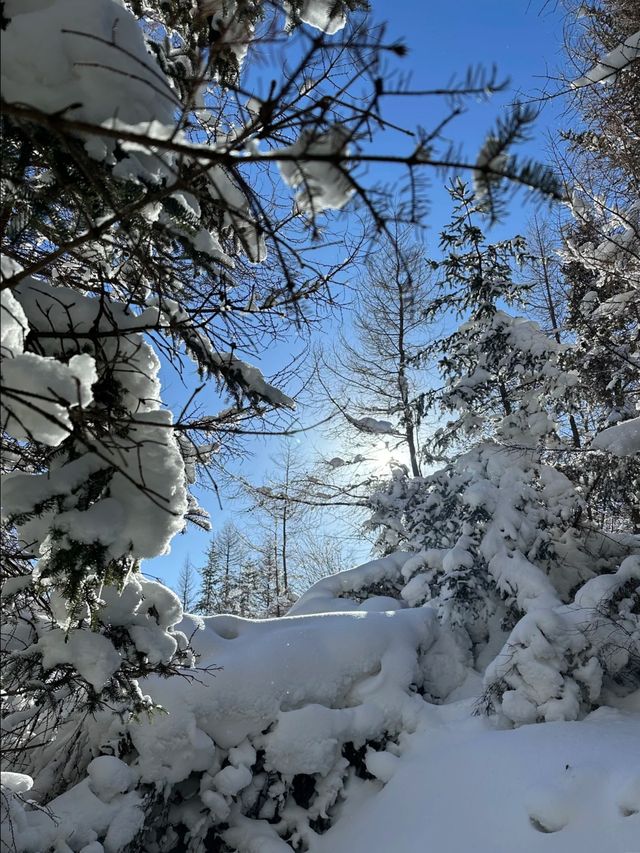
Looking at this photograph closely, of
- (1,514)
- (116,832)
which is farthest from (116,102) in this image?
(116,832)

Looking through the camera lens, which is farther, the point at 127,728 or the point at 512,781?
the point at 127,728

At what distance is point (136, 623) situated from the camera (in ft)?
8.98

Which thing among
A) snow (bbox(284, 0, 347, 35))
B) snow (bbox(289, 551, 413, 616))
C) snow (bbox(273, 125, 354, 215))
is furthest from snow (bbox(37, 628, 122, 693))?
snow (bbox(289, 551, 413, 616))

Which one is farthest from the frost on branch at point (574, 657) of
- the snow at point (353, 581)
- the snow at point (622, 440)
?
the snow at point (353, 581)

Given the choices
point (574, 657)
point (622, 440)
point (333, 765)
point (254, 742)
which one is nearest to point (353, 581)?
point (333, 765)

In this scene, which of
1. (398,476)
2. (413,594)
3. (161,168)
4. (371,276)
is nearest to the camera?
(161,168)

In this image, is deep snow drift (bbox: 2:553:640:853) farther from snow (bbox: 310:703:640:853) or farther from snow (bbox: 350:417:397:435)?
snow (bbox: 350:417:397:435)

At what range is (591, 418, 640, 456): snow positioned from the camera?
4746 millimetres

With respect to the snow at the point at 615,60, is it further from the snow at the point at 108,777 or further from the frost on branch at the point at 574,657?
the snow at the point at 108,777

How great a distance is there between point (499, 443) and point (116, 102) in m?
7.24

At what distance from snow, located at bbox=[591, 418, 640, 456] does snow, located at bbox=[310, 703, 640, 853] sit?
7.77 ft

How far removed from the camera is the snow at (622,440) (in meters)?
4.75

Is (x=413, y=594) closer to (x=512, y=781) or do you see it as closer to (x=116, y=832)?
(x=512, y=781)

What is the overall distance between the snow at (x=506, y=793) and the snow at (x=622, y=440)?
7.77ft
